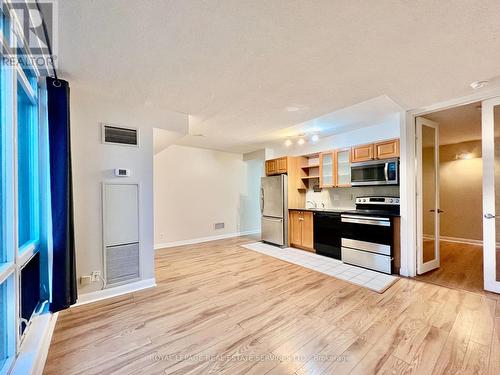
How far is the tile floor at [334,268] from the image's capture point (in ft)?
9.60

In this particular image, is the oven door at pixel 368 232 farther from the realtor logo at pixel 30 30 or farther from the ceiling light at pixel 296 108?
the realtor logo at pixel 30 30

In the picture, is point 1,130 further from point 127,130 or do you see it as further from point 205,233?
point 205,233

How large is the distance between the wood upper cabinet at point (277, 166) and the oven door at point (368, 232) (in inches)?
71.9

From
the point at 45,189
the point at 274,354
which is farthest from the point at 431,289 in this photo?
the point at 45,189

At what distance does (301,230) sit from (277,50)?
3707mm

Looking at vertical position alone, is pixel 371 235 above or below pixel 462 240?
above

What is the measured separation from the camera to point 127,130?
9.17ft

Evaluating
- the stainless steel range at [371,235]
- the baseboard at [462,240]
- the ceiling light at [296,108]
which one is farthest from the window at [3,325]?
the baseboard at [462,240]

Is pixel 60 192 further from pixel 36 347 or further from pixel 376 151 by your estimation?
pixel 376 151

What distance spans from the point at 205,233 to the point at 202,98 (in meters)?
3.85

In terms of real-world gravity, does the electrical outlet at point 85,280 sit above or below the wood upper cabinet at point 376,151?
below

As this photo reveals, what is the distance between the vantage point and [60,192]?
2.11 m

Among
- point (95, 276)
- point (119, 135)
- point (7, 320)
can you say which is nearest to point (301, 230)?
point (95, 276)

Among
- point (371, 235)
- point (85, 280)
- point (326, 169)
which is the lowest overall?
point (85, 280)
